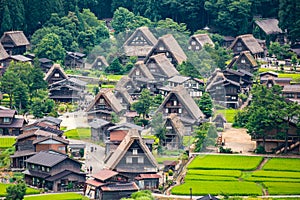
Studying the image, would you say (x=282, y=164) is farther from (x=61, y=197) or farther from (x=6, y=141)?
(x=6, y=141)

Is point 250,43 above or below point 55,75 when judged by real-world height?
above

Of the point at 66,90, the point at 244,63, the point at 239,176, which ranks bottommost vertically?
the point at 239,176

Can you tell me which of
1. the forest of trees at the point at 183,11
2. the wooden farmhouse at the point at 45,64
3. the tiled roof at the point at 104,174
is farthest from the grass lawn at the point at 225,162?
the forest of trees at the point at 183,11

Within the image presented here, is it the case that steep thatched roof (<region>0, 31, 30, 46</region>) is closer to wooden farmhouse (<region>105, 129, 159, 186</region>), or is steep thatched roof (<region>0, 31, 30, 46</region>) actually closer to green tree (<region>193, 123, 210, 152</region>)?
green tree (<region>193, 123, 210, 152</region>)

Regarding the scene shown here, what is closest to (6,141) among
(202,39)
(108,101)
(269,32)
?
(108,101)

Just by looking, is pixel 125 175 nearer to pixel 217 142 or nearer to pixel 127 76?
pixel 217 142

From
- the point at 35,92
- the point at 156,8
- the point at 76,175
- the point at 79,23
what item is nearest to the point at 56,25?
the point at 79,23

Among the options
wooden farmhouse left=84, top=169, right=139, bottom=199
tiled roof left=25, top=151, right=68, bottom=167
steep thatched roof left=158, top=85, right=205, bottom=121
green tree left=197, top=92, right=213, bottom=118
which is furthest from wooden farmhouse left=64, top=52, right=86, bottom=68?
wooden farmhouse left=84, top=169, right=139, bottom=199
